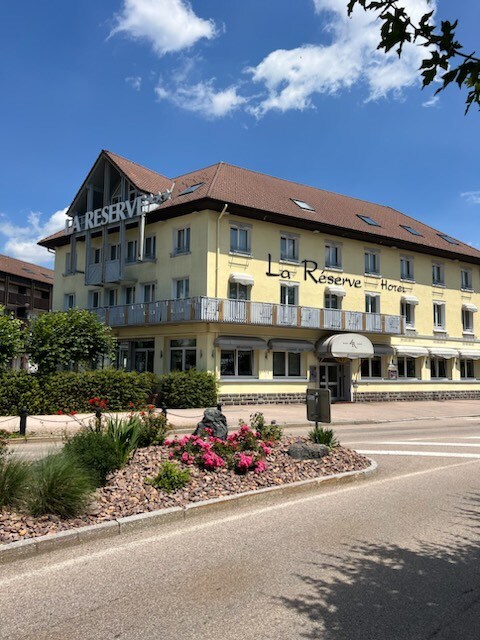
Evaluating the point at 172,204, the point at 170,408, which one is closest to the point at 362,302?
the point at 172,204

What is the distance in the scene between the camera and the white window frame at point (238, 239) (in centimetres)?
A: 2798

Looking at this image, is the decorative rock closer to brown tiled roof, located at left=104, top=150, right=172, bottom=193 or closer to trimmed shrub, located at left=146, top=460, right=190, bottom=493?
trimmed shrub, located at left=146, top=460, right=190, bottom=493

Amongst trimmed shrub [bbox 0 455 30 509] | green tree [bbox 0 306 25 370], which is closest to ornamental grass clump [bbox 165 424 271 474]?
trimmed shrub [bbox 0 455 30 509]

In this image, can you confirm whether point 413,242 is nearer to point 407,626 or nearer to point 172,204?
point 172,204

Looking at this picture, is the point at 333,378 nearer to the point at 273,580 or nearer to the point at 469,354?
the point at 469,354

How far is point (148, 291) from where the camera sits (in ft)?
101

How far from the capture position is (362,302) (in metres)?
32.3

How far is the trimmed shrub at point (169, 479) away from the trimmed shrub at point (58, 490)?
0.94 metres

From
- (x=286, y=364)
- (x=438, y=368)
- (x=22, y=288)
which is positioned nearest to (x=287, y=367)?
(x=286, y=364)

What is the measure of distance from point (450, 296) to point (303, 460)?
31.1m

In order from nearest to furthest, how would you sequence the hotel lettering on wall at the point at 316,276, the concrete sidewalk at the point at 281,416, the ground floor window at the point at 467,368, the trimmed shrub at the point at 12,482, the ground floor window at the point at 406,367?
the trimmed shrub at the point at 12,482
the concrete sidewalk at the point at 281,416
the hotel lettering on wall at the point at 316,276
the ground floor window at the point at 406,367
the ground floor window at the point at 467,368

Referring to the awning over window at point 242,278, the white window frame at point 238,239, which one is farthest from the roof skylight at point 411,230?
the awning over window at point 242,278

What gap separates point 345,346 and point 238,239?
8.00 meters

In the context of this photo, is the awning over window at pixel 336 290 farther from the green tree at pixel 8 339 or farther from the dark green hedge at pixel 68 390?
the green tree at pixel 8 339
